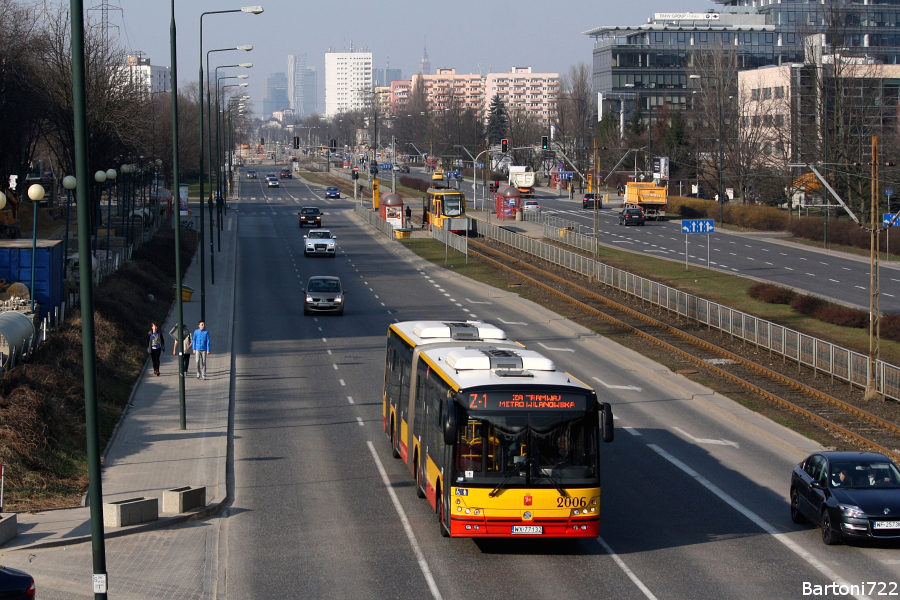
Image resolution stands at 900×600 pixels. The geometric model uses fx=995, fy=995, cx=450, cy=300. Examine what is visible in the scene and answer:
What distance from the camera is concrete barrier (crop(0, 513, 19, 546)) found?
13953 millimetres

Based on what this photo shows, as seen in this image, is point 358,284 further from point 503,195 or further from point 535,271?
point 503,195

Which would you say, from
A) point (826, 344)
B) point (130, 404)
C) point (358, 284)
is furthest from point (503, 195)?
point (130, 404)

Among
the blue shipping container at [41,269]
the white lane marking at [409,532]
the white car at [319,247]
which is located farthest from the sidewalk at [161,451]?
the white car at [319,247]

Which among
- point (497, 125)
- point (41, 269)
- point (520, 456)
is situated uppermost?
point (497, 125)

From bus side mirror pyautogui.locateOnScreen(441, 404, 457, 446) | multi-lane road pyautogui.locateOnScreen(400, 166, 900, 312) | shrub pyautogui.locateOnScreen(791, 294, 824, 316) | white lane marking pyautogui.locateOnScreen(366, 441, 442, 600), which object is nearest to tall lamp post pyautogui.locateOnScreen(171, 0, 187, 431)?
white lane marking pyautogui.locateOnScreen(366, 441, 442, 600)

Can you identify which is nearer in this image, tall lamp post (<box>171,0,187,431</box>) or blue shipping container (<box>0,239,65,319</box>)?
tall lamp post (<box>171,0,187,431</box>)

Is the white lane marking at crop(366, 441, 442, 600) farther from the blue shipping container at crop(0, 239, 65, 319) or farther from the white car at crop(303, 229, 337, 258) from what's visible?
the white car at crop(303, 229, 337, 258)

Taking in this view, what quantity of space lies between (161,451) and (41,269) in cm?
1247

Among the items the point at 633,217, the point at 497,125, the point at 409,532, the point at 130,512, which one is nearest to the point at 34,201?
the point at 130,512

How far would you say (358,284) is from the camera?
5081 centimetres

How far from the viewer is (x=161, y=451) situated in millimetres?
20281

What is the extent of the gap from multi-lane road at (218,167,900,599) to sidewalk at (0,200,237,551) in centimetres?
61

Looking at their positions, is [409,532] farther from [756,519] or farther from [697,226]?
[697,226]

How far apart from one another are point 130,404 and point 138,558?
36.2 feet
